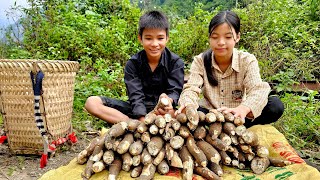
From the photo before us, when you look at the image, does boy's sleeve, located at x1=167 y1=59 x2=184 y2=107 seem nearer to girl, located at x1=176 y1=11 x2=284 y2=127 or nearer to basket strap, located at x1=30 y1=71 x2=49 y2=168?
girl, located at x1=176 y1=11 x2=284 y2=127

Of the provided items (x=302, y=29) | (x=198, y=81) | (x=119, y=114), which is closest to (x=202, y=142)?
(x=198, y=81)

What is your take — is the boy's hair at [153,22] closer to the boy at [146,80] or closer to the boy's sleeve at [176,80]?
the boy at [146,80]

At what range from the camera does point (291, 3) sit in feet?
20.6

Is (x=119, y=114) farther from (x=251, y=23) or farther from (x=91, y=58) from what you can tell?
(x=251, y=23)

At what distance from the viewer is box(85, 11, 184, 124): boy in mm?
2947

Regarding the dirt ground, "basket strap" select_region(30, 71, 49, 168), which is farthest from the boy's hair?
the dirt ground

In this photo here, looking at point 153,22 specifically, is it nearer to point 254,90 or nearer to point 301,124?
point 254,90

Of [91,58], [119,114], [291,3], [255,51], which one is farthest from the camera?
[291,3]

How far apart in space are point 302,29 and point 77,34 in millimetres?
3399

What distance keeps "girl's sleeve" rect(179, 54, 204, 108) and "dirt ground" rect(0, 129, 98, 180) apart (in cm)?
108

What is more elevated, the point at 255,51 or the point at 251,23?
the point at 251,23

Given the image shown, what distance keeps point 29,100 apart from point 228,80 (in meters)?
1.58

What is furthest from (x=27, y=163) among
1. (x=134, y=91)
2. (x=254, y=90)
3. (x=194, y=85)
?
(x=254, y=90)

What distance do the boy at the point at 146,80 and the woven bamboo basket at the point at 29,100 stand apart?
37 centimetres
